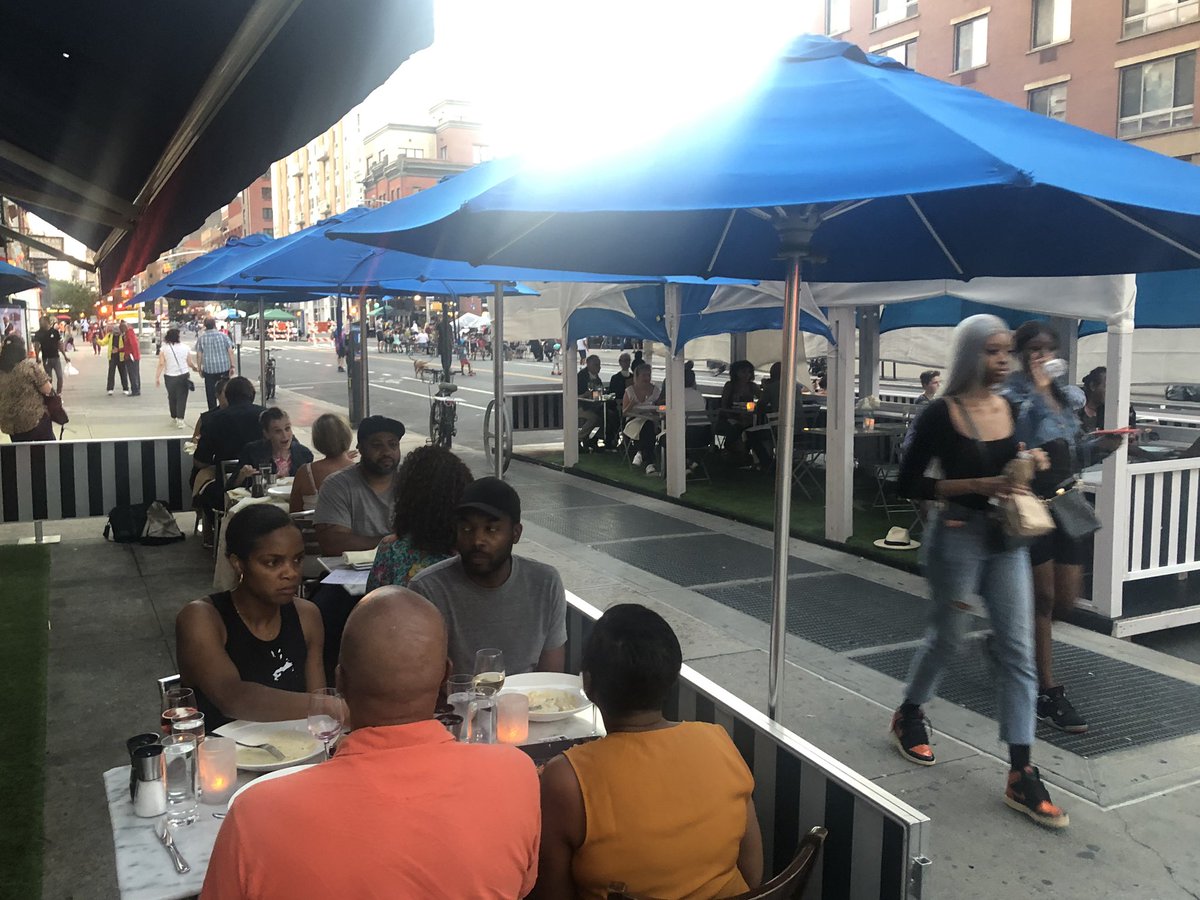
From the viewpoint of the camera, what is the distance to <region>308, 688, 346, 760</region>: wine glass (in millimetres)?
2639

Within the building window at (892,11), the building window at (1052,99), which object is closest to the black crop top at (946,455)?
the building window at (1052,99)

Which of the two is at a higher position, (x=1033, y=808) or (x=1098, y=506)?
(x=1098, y=506)

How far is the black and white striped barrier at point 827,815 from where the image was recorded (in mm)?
2240

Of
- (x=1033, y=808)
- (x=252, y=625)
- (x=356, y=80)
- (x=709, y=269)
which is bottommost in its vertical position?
(x=1033, y=808)

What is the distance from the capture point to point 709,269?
4.34 metres

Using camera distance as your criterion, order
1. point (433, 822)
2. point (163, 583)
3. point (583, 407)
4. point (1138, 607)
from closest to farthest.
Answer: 1. point (433, 822)
2. point (1138, 607)
3. point (163, 583)
4. point (583, 407)

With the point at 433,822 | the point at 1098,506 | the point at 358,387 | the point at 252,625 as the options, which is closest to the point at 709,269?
the point at 252,625

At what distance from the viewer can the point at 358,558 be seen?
4844 millimetres

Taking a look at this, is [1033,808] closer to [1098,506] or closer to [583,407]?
[1098,506]

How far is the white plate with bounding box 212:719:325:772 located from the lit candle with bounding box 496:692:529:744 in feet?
1.63

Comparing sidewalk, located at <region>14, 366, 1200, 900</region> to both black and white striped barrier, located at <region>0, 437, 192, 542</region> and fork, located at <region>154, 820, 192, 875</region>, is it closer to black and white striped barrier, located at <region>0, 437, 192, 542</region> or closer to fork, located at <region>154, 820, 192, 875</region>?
black and white striped barrier, located at <region>0, 437, 192, 542</region>

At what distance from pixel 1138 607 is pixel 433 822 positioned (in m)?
6.50

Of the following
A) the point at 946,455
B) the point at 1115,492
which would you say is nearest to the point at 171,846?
the point at 946,455

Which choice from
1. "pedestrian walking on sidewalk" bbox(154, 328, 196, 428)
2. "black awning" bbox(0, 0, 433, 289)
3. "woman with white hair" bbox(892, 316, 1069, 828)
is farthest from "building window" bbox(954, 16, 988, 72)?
"black awning" bbox(0, 0, 433, 289)
